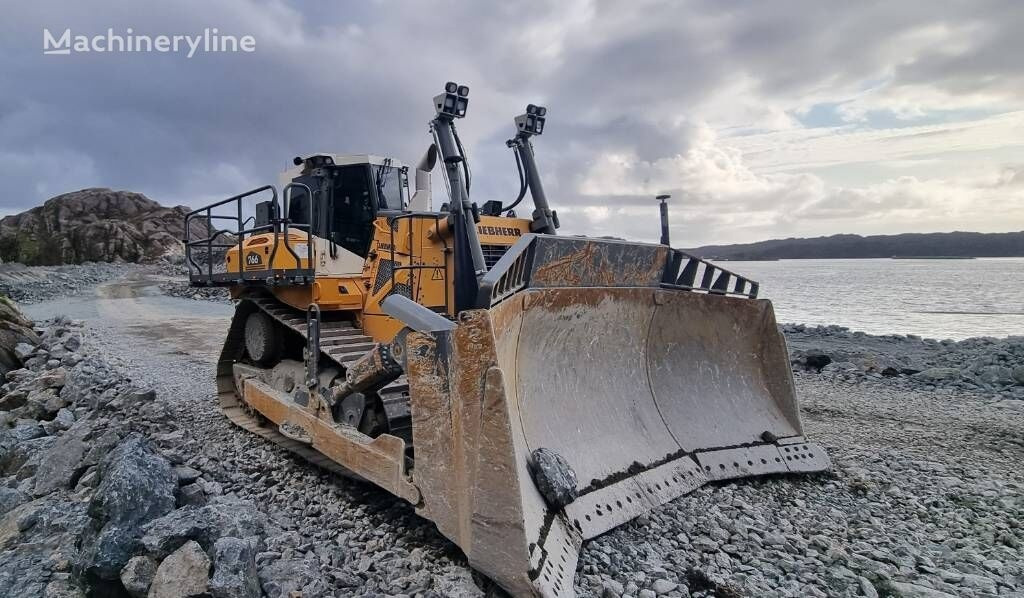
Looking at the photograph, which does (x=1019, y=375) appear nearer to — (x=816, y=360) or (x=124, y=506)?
(x=816, y=360)

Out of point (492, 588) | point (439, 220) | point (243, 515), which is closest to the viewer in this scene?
point (492, 588)

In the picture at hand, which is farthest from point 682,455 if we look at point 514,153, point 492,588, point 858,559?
point 514,153

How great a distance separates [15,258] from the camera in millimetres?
43094

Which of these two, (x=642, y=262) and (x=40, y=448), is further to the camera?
(x=40, y=448)

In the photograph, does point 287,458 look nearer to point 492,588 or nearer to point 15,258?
point 492,588

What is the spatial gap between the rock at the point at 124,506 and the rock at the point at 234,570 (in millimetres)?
533

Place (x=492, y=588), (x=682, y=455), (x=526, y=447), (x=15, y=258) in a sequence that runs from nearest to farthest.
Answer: (x=492, y=588), (x=526, y=447), (x=682, y=455), (x=15, y=258)

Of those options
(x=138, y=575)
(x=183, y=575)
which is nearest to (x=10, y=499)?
(x=138, y=575)

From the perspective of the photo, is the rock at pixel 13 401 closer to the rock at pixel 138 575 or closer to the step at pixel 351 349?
the step at pixel 351 349

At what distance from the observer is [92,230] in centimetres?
5331

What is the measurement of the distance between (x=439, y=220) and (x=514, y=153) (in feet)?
5.47

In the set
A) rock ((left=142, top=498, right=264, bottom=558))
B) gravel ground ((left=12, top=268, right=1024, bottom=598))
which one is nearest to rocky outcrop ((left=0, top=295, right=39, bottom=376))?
gravel ground ((left=12, top=268, right=1024, bottom=598))

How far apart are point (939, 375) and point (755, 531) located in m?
8.15

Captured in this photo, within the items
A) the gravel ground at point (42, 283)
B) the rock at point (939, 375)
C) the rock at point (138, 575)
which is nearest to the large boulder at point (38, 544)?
the rock at point (138, 575)
